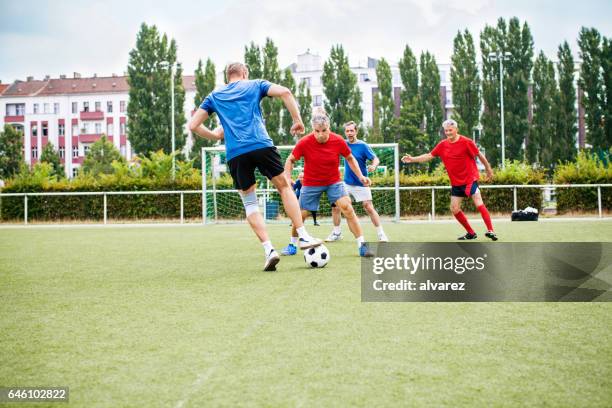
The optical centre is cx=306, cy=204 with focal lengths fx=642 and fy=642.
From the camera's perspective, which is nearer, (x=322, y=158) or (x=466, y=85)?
(x=322, y=158)

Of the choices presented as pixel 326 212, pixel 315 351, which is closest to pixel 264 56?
pixel 326 212

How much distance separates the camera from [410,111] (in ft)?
162

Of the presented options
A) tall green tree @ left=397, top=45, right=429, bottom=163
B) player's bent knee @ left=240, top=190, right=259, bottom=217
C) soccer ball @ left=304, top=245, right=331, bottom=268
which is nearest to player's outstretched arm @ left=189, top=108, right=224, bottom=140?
player's bent knee @ left=240, top=190, right=259, bottom=217

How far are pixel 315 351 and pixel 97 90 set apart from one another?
89.9m

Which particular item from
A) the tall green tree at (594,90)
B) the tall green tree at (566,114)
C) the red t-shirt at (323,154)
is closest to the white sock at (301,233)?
the red t-shirt at (323,154)

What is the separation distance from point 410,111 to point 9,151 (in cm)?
3802

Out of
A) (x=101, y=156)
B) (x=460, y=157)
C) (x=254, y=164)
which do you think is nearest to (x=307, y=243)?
(x=254, y=164)

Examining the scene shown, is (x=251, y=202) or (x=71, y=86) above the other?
(x=71, y=86)

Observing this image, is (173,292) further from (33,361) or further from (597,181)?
(597,181)

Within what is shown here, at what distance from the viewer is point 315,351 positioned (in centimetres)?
310

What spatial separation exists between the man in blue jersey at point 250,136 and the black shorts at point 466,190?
4.49 metres

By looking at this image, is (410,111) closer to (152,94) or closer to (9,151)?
(152,94)

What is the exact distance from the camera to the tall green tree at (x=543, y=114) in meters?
47.9

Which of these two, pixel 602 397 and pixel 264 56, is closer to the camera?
pixel 602 397
